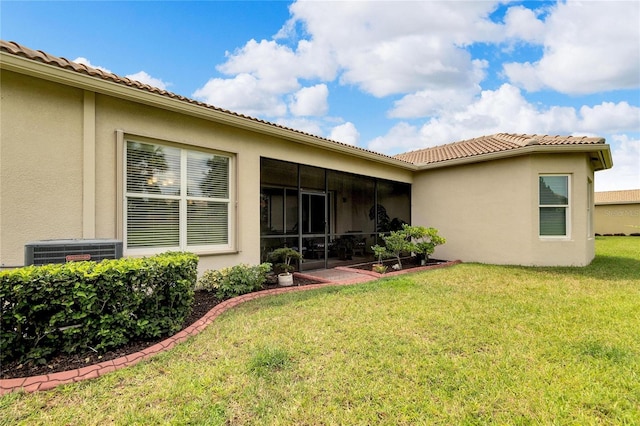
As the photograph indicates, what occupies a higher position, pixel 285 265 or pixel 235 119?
pixel 235 119

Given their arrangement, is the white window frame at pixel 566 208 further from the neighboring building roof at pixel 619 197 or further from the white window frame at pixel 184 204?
the neighboring building roof at pixel 619 197

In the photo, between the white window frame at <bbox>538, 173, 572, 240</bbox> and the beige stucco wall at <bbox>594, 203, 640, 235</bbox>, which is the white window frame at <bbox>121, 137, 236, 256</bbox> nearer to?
the white window frame at <bbox>538, 173, 572, 240</bbox>

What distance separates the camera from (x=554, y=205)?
9031 mm

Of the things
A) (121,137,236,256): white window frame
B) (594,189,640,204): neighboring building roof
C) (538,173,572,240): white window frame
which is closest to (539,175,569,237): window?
(538,173,572,240): white window frame

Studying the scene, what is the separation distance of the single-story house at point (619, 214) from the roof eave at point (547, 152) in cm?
2273

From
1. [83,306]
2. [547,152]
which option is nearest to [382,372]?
[83,306]

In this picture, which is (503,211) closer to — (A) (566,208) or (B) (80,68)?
(A) (566,208)

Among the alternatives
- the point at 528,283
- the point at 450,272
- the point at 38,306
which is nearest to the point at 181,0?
the point at 38,306

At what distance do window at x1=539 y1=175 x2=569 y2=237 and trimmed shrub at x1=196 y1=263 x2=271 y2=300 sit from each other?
9.17 metres

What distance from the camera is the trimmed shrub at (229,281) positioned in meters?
5.60

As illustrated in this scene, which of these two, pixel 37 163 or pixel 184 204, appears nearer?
pixel 37 163

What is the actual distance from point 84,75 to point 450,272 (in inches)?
361

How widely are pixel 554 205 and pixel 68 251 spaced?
12.0m

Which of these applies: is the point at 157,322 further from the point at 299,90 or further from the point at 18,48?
the point at 299,90
